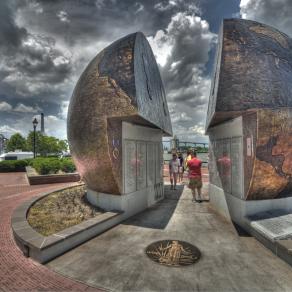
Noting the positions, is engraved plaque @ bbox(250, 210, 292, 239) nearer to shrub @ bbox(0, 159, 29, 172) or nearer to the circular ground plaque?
the circular ground plaque

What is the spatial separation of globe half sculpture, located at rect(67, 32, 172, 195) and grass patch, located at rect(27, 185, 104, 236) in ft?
3.27

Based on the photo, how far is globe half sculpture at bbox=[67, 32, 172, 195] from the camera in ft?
22.2

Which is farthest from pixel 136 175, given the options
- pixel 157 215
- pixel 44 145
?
pixel 44 145

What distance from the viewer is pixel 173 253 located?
4.96 m

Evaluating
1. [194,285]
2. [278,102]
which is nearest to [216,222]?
[194,285]

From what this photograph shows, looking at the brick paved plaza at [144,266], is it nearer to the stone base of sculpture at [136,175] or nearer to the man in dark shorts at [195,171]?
the stone base of sculpture at [136,175]

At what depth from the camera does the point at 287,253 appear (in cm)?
445

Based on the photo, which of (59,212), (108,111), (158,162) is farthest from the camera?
(158,162)

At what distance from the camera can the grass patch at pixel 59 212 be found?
20.4 feet

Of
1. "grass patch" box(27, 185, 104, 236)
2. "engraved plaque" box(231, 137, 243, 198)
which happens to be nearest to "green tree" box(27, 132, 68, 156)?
"grass patch" box(27, 185, 104, 236)

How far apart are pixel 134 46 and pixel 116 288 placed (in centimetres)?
679

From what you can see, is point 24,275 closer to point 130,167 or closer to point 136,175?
point 130,167

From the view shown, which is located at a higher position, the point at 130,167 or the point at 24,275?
the point at 130,167

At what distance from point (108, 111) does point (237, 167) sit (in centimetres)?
434
